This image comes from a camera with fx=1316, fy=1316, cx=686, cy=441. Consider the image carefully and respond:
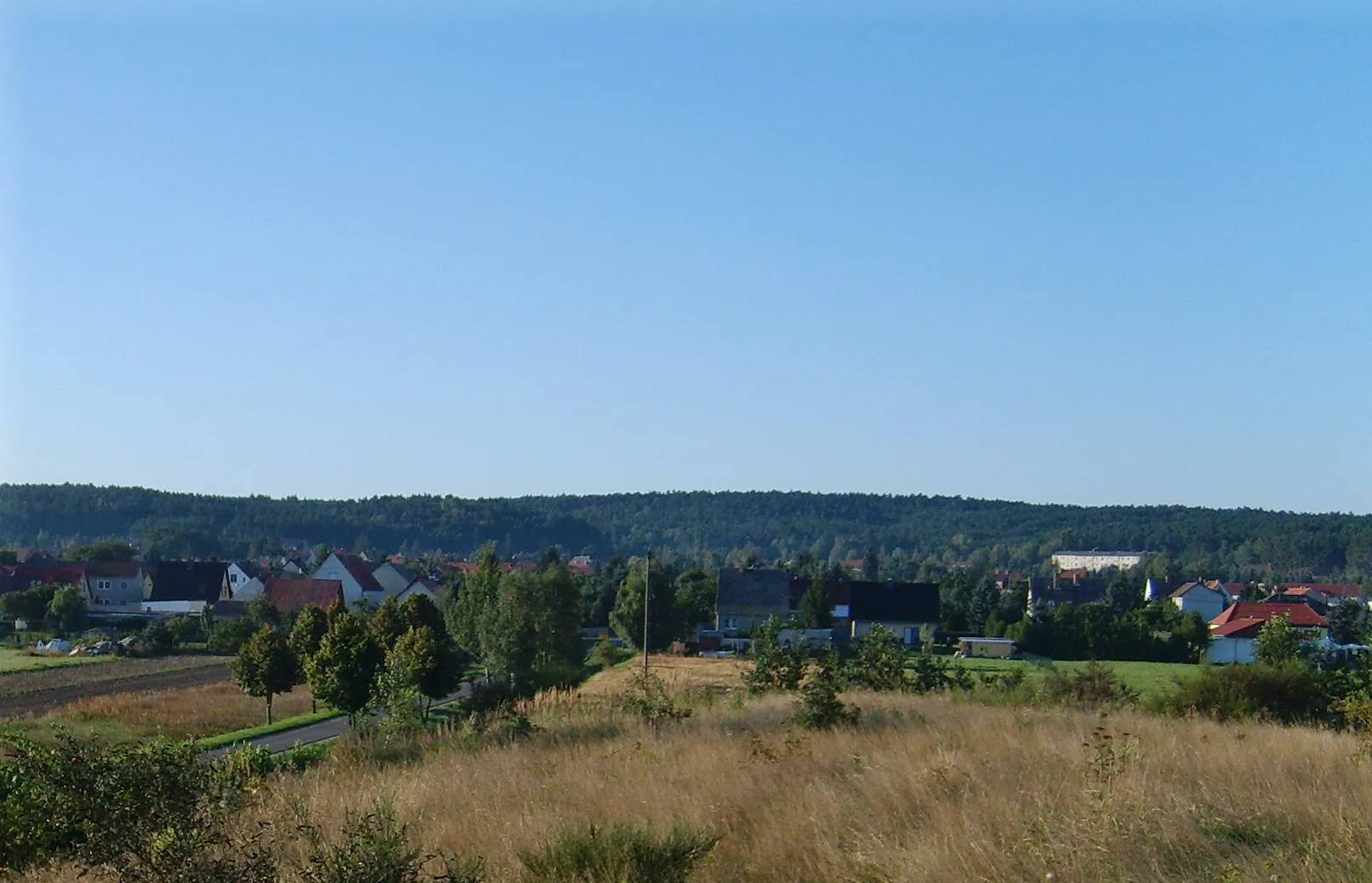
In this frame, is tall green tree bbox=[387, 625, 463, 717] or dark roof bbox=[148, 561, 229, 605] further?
dark roof bbox=[148, 561, 229, 605]

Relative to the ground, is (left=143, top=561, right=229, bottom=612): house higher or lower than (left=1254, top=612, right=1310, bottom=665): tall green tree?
lower

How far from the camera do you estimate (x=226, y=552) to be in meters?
180

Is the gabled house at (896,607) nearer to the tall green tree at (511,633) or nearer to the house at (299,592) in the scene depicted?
the house at (299,592)

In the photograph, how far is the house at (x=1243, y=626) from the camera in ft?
213

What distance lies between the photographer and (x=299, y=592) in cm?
8662

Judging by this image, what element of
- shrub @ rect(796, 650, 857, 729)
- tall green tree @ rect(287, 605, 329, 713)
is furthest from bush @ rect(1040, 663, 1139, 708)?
tall green tree @ rect(287, 605, 329, 713)

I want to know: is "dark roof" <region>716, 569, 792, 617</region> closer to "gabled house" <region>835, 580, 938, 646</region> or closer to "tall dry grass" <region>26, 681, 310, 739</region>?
"gabled house" <region>835, 580, 938, 646</region>

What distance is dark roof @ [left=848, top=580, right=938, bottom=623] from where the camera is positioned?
8100 cm

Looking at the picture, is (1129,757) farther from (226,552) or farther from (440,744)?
(226,552)

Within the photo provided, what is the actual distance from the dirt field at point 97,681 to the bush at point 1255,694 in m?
32.4

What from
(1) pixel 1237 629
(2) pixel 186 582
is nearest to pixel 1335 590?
(1) pixel 1237 629

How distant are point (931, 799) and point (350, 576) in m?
101

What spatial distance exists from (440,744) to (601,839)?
8105mm

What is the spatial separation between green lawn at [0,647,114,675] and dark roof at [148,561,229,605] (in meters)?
32.9
